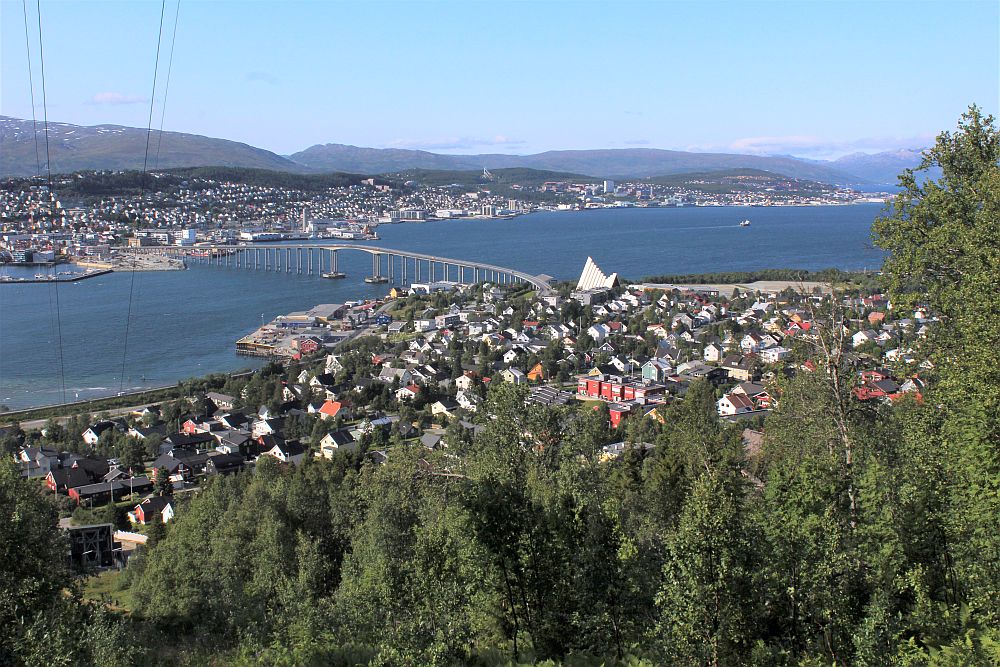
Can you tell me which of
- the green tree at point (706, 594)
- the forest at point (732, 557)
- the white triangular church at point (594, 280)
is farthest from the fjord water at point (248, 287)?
the white triangular church at point (594, 280)

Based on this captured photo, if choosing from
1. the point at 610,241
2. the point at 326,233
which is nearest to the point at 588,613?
the point at 610,241

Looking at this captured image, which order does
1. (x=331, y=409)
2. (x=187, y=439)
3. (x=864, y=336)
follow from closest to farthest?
(x=187, y=439)
(x=331, y=409)
(x=864, y=336)

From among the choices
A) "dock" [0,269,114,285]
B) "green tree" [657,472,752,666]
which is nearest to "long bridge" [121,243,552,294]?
"dock" [0,269,114,285]

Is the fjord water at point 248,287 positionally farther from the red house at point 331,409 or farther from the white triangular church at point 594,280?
the white triangular church at point 594,280

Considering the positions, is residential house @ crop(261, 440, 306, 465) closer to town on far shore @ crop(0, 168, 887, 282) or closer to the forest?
the forest

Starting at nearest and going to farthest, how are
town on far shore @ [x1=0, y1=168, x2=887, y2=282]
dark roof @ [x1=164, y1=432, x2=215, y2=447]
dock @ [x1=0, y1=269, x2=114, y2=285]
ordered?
dark roof @ [x1=164, y1=432, x2=215, y2=447] → dock @ [x1=0, y1=269, x2=114, y2=285] → town on far shore @ [x1=0, y1=168, x2=887, y2=282]

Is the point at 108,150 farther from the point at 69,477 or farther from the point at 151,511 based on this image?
the point at 151,511

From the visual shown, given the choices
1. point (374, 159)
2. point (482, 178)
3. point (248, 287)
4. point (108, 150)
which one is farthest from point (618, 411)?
point (374, 159)
